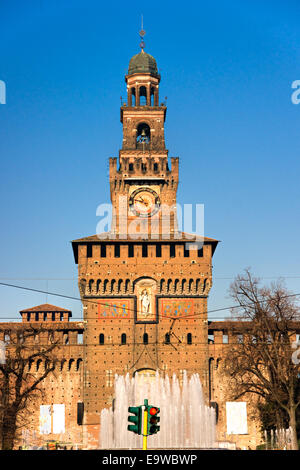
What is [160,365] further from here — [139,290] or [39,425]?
[39,425]

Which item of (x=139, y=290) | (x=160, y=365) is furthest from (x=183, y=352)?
(x=139, y=290)

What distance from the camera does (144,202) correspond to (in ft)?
176

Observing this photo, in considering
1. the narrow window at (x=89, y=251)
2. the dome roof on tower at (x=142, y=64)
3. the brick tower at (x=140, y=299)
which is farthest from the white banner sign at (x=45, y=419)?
the dome roof on tower at (x=142, y=64)

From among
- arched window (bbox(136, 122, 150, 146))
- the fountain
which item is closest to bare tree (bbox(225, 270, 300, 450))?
the fountain

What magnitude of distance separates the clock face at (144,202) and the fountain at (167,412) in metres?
11.5

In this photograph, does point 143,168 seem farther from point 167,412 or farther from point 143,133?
point 167,412

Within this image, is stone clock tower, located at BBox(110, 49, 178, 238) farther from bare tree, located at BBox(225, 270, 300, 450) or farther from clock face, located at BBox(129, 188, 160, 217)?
bare tree, located at BBox(225, 270, 300, 450)

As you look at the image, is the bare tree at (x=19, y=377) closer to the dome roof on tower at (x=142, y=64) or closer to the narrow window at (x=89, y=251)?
the narrow window at (x=89, y=251)

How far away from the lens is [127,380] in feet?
156

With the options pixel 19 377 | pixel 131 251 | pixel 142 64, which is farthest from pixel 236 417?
pixel 142 64

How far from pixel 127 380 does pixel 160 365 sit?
2276 mm

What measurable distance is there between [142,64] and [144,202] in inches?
412

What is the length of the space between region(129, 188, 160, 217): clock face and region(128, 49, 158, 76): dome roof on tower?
354 inches

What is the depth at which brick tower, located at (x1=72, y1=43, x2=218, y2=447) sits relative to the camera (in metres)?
48.0
